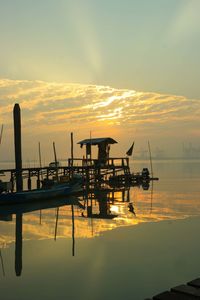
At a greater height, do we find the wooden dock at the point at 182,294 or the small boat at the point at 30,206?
the wooden dock at the point at 182,294

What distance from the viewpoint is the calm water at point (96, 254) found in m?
12.1

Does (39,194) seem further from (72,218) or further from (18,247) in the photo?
(18,247)

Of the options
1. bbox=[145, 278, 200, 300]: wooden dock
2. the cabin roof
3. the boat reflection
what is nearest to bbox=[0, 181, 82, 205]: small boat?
the boat reflection

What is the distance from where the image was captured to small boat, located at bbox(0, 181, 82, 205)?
33062mm

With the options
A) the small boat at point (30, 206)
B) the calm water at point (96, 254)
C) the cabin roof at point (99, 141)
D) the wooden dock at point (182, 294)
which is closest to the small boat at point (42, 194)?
the small boat at point (30, 206)

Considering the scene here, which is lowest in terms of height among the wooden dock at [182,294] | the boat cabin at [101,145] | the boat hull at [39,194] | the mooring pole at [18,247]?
the mooring pole at [18,247]

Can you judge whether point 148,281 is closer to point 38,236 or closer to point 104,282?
point 104,282

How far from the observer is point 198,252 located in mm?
16219

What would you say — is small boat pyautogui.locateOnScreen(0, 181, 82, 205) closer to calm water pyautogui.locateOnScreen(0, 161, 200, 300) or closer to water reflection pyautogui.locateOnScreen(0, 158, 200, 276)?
water reflection pyautogui.locateOnScreen(0, 158, 200, 276)

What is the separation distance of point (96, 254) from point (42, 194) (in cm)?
2088

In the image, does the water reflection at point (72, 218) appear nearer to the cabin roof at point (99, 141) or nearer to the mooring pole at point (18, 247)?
the mooring pole at point (18, 247)

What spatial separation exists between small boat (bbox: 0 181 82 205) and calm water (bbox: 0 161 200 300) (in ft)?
15.6

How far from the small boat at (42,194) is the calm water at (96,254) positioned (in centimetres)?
477

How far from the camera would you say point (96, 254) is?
53.6ft
